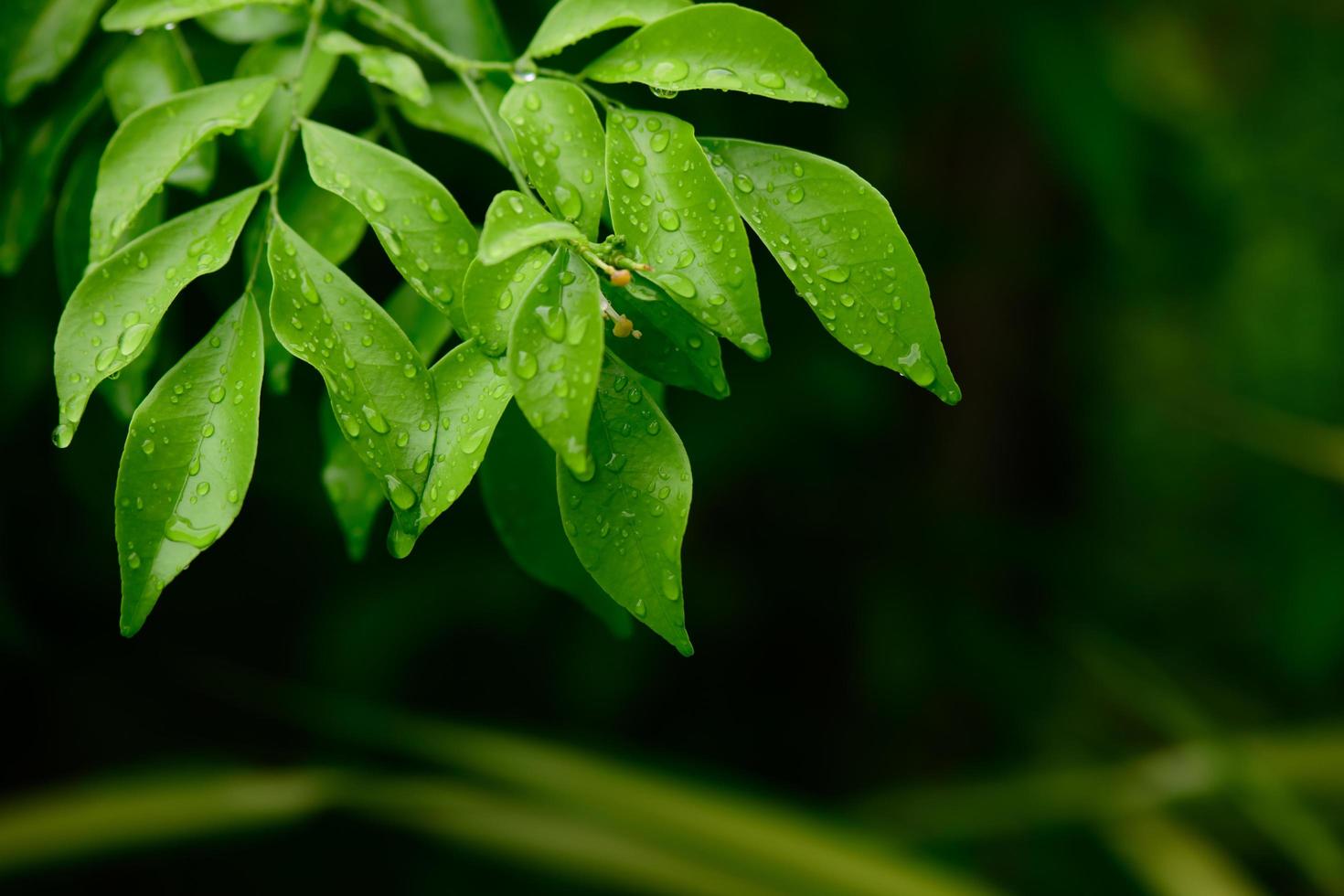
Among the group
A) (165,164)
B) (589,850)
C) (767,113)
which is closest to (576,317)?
(165,164)

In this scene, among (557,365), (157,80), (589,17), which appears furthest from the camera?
(157,80)

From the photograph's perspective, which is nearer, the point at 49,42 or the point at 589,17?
the point at 589,17

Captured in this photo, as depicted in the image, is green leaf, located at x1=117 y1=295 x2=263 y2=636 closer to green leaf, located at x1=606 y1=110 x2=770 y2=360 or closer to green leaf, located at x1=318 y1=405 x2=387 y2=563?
green leaf, located at x1=318 y1=405 x2=387 y2=563

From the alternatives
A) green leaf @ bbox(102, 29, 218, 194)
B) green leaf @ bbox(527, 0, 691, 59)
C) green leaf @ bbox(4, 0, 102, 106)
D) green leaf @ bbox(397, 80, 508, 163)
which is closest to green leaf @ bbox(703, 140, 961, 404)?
green leaf @ bbox(527, 0, 691, 59)

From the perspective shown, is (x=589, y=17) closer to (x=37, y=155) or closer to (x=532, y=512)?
(x=532, y=512)

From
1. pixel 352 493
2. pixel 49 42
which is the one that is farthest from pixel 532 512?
pixel 49 42
